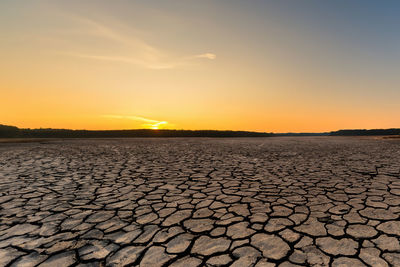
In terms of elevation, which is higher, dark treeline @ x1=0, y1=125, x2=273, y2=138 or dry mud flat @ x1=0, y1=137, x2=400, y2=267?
dark treeline @ x1=0, y1=125, x2=273, y2=138

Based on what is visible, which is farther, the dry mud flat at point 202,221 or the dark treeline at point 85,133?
the dark treeline at point 85,133

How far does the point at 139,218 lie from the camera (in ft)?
8.46

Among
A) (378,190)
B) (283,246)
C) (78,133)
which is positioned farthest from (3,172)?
(78,133)

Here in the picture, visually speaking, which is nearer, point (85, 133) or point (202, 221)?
point (202, 221)

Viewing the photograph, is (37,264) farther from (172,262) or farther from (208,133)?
(208,133)

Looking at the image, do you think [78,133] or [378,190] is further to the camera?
[78,133]

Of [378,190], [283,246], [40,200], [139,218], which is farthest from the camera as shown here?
[378,190]

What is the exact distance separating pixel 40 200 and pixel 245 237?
2949mm

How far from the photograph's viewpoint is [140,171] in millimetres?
5293

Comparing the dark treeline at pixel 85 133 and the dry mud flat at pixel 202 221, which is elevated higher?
the dark treeline at pixel 85 133

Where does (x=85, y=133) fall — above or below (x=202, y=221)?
above

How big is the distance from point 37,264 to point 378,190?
435cm

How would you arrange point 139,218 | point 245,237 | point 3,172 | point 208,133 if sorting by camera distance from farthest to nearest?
point 208,133
point 3,172
point 139,218
point 245,237

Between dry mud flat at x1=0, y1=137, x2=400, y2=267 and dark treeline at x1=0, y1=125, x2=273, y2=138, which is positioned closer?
dry mud flat at x1=0, y1=137, x2=400, y2=267
